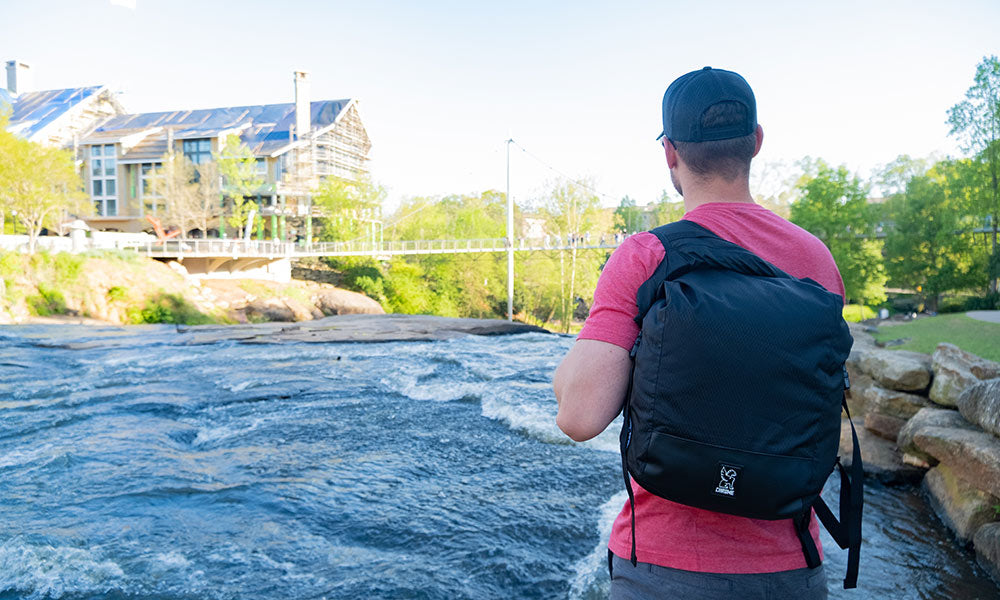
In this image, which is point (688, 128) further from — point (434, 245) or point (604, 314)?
point (434, 245)

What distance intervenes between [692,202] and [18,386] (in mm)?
8557

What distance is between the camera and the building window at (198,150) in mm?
38250

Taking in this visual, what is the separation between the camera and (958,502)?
176 inches

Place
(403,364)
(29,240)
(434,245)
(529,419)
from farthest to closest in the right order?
(434,245)
(29,240)
(403,364)
(529,419)

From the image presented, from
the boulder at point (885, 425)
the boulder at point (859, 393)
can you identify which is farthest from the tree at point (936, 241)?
the boulder at point (885, 425)

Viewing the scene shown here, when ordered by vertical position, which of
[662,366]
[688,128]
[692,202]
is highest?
[688,128]

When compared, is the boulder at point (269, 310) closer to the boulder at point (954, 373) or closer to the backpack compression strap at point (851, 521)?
the boulder at point (954, 373)

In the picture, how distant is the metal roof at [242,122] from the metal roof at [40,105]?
96.5 inches

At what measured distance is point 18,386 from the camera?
7.43 meters

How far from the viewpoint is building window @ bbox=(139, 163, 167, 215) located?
3638 cm

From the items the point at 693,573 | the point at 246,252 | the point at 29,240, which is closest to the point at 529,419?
the point at 693,573

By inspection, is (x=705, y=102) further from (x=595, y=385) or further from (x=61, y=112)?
(x=61, y=112)

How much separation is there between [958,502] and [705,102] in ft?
15.1

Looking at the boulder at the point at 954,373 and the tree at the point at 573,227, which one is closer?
the boulder at the point at 954,373
